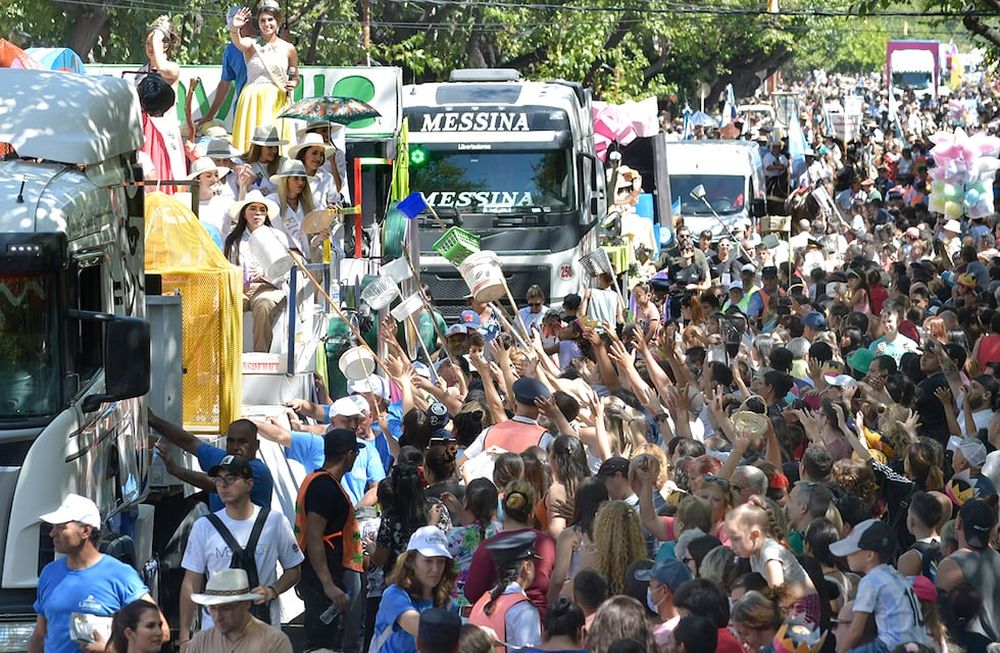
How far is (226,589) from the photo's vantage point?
23.7ft

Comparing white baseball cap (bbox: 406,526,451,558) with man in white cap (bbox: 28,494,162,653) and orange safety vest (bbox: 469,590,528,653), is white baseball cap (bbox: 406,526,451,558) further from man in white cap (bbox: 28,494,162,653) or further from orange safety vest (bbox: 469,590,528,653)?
man in white cap (bbox: 28,494,162,653)

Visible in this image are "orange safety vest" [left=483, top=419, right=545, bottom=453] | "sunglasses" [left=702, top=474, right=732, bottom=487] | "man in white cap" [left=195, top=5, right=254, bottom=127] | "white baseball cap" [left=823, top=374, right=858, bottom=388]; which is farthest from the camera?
"man in white cap" [left=195, top=5, right=254, bottom=127]

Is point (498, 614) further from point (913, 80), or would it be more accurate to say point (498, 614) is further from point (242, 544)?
point (913, 80)

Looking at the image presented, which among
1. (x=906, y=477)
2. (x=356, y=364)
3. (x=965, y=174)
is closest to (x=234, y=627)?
(x=906, y=477)

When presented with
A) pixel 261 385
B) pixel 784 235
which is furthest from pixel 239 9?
pixel 784 235

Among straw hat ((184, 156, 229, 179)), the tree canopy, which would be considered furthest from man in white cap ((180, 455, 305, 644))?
the tree canopy

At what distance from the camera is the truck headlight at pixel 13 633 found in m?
7.92

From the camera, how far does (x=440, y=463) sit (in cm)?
947

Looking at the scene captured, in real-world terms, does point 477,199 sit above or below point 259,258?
above

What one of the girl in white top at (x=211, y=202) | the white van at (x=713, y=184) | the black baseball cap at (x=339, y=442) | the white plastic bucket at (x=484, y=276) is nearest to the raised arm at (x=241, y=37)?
the girl in white top at (x=211, y=202)

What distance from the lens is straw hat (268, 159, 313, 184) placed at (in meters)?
13.9

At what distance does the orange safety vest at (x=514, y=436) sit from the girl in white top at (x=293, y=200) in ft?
13.0

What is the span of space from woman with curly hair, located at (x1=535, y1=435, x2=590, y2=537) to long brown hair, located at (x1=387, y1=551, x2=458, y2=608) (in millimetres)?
1073

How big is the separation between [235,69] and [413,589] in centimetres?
912
